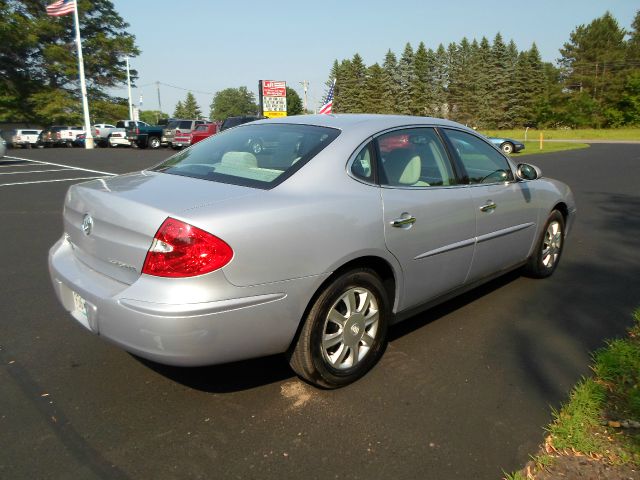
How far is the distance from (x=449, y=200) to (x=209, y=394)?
2004 millimetres

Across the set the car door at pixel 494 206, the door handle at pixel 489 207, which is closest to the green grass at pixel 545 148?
the car door at pixel 494 206

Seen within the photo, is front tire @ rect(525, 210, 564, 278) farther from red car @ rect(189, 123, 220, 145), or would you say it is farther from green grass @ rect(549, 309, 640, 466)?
red car @ rect(189, 123, 220, 145)

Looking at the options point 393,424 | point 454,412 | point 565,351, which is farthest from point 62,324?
point 565,351

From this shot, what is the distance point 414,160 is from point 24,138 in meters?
36.4

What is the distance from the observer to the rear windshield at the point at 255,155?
117 inches

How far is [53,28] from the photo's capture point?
46.7 metres

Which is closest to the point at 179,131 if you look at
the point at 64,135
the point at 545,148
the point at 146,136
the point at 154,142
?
the point at 146,136

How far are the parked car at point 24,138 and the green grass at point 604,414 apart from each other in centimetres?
3741

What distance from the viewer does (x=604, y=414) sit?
2.72m

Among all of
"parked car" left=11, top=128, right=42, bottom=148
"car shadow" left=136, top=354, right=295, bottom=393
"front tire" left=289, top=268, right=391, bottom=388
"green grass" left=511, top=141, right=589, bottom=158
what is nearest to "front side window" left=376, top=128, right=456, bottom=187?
"front tire" left=289, top=268, right=391, bottom=388

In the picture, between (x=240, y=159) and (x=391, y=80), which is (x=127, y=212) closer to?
(x=240, y=159)

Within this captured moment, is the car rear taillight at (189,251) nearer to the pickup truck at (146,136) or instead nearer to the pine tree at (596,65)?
the pickup truck at (146,136)

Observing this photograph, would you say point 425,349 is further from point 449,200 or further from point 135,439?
point 135,439

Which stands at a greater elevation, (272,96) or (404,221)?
(272,96)
